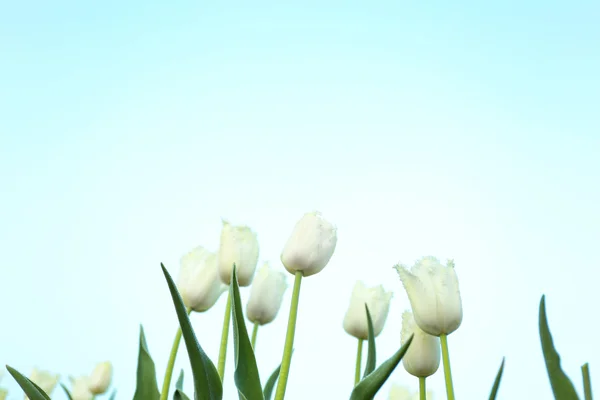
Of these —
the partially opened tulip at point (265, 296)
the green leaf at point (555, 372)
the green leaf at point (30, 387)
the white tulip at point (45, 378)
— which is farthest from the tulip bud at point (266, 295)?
the white tulip at point (45, 378)

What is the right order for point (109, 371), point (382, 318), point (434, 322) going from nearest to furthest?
1. point (434, 322)
2. point (382, 318)
3. point (109, 371)

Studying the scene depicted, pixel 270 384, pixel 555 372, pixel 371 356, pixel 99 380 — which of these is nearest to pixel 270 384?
pixel 270 384

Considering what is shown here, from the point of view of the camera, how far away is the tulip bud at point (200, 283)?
104 centimetres

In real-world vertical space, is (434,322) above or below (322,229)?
below

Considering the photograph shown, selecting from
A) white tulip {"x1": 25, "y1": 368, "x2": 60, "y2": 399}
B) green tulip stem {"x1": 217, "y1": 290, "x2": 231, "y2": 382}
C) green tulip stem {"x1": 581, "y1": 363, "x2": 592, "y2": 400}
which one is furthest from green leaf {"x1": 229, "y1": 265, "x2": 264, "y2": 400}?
white tulip {"x1": 25, "y1": 368, "x2": 60, "y2": 399}

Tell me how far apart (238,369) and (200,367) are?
A: 0.08m

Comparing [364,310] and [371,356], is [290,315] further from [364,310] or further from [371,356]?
[364,310]

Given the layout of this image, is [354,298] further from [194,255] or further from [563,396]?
[563,396]

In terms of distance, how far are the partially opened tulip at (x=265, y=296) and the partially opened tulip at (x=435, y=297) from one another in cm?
29

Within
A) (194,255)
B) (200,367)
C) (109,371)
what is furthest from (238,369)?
(109,371)

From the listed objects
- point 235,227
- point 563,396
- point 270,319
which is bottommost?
point 563,396

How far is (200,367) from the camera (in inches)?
28.3

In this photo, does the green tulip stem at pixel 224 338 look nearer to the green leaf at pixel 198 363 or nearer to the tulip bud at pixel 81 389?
the green leaf at pixel 198 363

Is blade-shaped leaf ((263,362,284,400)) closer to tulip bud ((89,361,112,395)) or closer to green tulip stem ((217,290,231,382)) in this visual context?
green tulip stem ((217,290,231,382))
